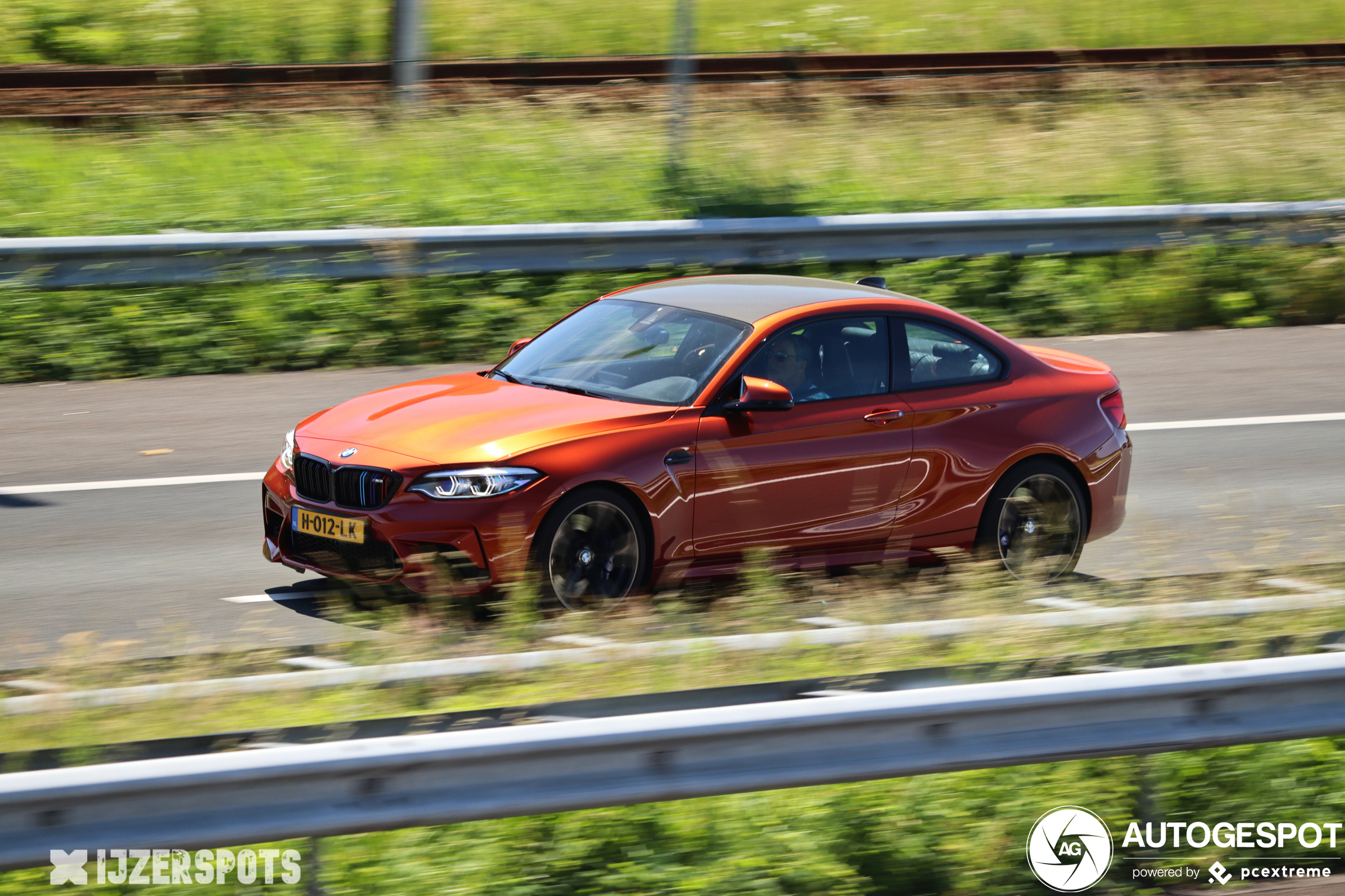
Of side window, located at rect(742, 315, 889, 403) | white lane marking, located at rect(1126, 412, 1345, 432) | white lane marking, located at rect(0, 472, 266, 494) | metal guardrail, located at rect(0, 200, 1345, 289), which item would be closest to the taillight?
side window, located at rect(742, 315, 889, 403)

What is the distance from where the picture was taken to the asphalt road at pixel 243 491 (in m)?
6.89

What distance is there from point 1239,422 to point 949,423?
14.8ft

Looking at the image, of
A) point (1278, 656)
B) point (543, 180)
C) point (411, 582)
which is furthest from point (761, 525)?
point (543, 180)

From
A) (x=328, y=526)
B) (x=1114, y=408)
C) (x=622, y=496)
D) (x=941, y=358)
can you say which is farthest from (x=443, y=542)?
(x=1114, y=408)

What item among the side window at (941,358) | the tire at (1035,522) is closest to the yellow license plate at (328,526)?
the side window at (941,358)

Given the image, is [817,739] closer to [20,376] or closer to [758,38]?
[20,376]

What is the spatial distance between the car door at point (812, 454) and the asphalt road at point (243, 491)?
1488 millimetres

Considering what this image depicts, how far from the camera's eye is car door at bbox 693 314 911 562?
273 inches

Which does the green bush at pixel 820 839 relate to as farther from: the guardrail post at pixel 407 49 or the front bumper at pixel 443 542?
the guardrail post at pixel 407 49

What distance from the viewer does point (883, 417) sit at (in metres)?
7.35

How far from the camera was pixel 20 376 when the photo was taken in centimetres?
1109

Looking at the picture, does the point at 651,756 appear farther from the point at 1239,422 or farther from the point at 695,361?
the point at 1239,422

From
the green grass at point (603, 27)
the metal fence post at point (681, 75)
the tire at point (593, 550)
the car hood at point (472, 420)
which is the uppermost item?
the green grass at point (603, 27)

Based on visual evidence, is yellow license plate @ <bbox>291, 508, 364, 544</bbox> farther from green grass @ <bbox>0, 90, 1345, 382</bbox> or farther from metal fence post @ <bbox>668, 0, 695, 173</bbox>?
metal fence post @ <bbox>668, 0, 695, 173</bbox>
